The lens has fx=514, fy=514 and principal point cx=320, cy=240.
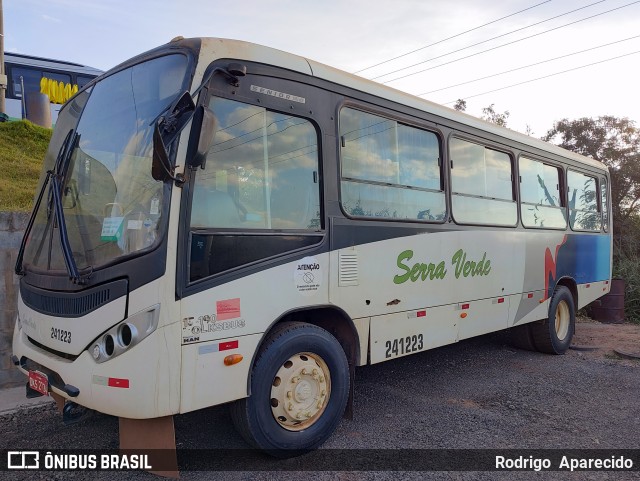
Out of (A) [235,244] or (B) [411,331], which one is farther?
(B) [411,331]

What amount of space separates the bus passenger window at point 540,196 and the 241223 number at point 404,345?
2864 millimetres

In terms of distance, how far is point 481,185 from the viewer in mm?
6238

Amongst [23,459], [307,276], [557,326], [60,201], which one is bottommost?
[23,459]

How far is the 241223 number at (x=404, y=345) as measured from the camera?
15.5ft

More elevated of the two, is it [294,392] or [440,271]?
[440,271]

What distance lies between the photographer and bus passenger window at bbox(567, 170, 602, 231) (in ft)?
27.4

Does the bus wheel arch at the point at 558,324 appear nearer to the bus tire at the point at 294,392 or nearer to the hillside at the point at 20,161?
the bus tire at the point at 294,392

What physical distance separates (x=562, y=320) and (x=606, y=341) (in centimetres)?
171

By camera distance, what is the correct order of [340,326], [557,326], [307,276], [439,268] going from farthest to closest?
1. [557,326]
2. [439,268]
3. [340,326]
4. [307,276]

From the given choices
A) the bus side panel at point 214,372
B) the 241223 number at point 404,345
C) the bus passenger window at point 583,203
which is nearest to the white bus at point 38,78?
the bus passenger window at point 583,203

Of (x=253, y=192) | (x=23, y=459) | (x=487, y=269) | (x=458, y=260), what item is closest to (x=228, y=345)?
(x=253, y=192)

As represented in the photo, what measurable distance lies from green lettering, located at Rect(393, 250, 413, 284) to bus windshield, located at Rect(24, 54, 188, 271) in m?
2.36

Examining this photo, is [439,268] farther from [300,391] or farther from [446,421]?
[300,391]

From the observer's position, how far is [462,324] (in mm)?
5652
